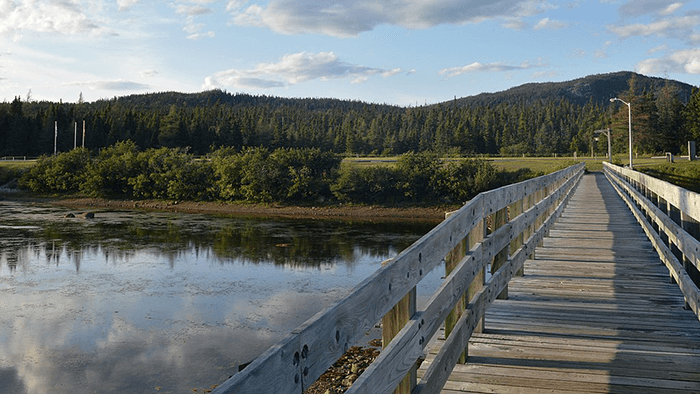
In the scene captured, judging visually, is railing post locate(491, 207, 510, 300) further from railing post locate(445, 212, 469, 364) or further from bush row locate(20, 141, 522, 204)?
bush row locate(20, 141, 522, 204)

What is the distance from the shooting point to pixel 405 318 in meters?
2.68

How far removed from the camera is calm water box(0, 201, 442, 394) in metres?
10.9

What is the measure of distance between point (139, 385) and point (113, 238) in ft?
67.6

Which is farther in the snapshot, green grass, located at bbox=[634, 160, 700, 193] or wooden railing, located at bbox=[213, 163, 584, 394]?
green grass, located at bbox=[634, 160, 700, 193]

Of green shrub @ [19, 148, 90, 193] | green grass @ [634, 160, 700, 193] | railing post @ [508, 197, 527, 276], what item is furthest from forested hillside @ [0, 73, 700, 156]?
railing post @ [508, 197, 527, 276]

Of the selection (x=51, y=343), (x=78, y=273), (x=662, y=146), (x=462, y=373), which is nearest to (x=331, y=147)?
(x=662, y=146)

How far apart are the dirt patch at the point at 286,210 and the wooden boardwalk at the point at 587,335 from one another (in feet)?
110

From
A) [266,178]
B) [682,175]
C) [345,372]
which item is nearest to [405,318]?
[345,372]

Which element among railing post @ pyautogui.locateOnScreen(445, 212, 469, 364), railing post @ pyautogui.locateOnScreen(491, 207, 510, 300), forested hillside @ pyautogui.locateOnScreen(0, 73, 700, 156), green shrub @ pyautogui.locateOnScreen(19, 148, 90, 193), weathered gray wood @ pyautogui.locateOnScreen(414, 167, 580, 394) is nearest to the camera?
weathered gray wood @ pyautogui.locateOnScreen(414, 167, 580, 394)

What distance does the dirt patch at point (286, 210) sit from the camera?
44578 mm

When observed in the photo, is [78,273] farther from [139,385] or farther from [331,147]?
[331,147]

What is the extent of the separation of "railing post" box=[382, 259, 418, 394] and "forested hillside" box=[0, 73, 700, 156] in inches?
3147

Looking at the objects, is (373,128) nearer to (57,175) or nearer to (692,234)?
(57,175)

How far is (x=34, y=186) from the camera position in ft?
194
